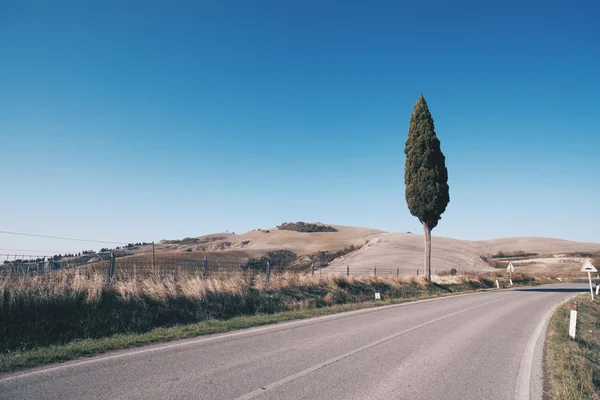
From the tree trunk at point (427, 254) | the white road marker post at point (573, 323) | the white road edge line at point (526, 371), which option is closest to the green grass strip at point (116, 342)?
the white road edge line at point (526, 371)

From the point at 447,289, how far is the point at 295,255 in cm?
3946

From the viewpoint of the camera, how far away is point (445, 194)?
31.2 m

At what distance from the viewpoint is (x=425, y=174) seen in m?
30.6

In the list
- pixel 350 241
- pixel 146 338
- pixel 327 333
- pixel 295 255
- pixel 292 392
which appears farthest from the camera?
pixel 350 241

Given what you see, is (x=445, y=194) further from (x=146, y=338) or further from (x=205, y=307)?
(x=146, y=338)

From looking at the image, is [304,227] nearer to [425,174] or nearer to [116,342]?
[425,174]

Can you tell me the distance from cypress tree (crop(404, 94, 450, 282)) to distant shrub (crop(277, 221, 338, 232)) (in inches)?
2932

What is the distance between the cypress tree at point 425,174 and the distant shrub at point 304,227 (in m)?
74.5

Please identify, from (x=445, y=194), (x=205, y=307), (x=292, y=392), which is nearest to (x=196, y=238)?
(x=445, y=194)

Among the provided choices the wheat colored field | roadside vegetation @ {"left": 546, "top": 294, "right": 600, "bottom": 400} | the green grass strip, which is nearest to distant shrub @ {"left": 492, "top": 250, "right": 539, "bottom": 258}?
the wheat colored field

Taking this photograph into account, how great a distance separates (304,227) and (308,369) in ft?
332

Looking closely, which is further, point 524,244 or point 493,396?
point 524,244

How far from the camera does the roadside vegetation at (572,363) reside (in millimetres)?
5778

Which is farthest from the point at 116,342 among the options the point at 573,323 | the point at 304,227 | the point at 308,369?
the point at 304,227
